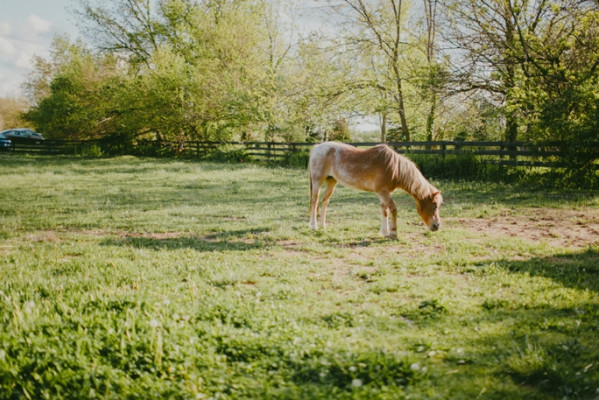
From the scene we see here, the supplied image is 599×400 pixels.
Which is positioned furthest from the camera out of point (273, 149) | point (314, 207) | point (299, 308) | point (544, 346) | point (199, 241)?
point (273, 149)

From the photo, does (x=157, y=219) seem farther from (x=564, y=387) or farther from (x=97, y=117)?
(x=97, y=117)

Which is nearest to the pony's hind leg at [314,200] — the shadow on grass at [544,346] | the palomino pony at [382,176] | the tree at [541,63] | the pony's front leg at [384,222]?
the palomino pony at [382,176]

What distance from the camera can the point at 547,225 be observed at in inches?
316

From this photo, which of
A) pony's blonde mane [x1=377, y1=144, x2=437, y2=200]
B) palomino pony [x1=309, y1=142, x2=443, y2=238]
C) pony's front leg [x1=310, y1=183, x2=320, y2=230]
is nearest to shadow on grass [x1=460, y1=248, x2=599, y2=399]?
palomino pony [x1=309, y1=142, x2=443, y2=238]

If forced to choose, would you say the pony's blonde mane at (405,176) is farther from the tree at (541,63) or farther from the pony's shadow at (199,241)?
the tree at (541,63)

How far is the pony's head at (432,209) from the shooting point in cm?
743

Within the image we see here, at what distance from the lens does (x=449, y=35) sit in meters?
14.8

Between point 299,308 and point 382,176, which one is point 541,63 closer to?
point 382,176

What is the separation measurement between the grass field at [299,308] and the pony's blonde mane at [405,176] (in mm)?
842

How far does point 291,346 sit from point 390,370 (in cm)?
84

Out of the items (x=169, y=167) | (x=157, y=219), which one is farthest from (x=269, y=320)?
(x=169, y=167)

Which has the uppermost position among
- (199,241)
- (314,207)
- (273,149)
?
(273,149)

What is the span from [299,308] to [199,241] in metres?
3.51

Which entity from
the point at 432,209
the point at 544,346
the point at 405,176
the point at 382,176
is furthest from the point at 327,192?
the point at 544,346
